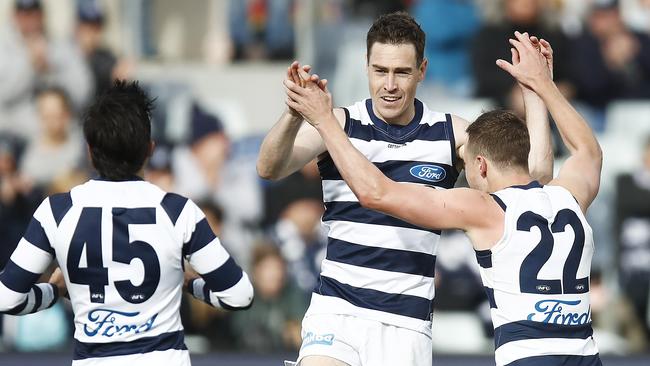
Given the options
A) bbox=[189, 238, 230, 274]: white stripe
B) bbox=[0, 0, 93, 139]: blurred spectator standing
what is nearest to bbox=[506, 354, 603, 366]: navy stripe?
bbox=[189, 238, 230, 274]: white stripe

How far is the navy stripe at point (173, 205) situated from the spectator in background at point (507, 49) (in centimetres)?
657

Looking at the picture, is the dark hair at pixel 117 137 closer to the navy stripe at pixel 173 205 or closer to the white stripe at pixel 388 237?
the navy stripe at pixel 173 205

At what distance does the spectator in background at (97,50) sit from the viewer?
11.1m

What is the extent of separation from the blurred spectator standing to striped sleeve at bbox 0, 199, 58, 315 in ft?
22.2

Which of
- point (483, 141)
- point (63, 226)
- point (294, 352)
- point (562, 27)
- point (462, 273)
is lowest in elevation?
point (294, 352)

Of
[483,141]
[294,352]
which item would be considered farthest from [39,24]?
[483,141]

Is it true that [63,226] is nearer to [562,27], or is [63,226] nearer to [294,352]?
[294,352]

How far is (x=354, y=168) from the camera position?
15.3 ft

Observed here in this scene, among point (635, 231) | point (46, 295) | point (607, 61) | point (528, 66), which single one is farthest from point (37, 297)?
point (607, 61)

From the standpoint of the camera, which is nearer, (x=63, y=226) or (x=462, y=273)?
(x=63, y=226)

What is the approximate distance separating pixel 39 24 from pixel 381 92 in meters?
6.62

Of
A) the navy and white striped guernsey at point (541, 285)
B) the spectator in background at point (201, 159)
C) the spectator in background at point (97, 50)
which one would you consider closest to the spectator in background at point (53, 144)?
the spectator in background at point (97, 50)

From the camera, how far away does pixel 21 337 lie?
10.6 metres

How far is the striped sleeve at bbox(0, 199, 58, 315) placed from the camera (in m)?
4.53
